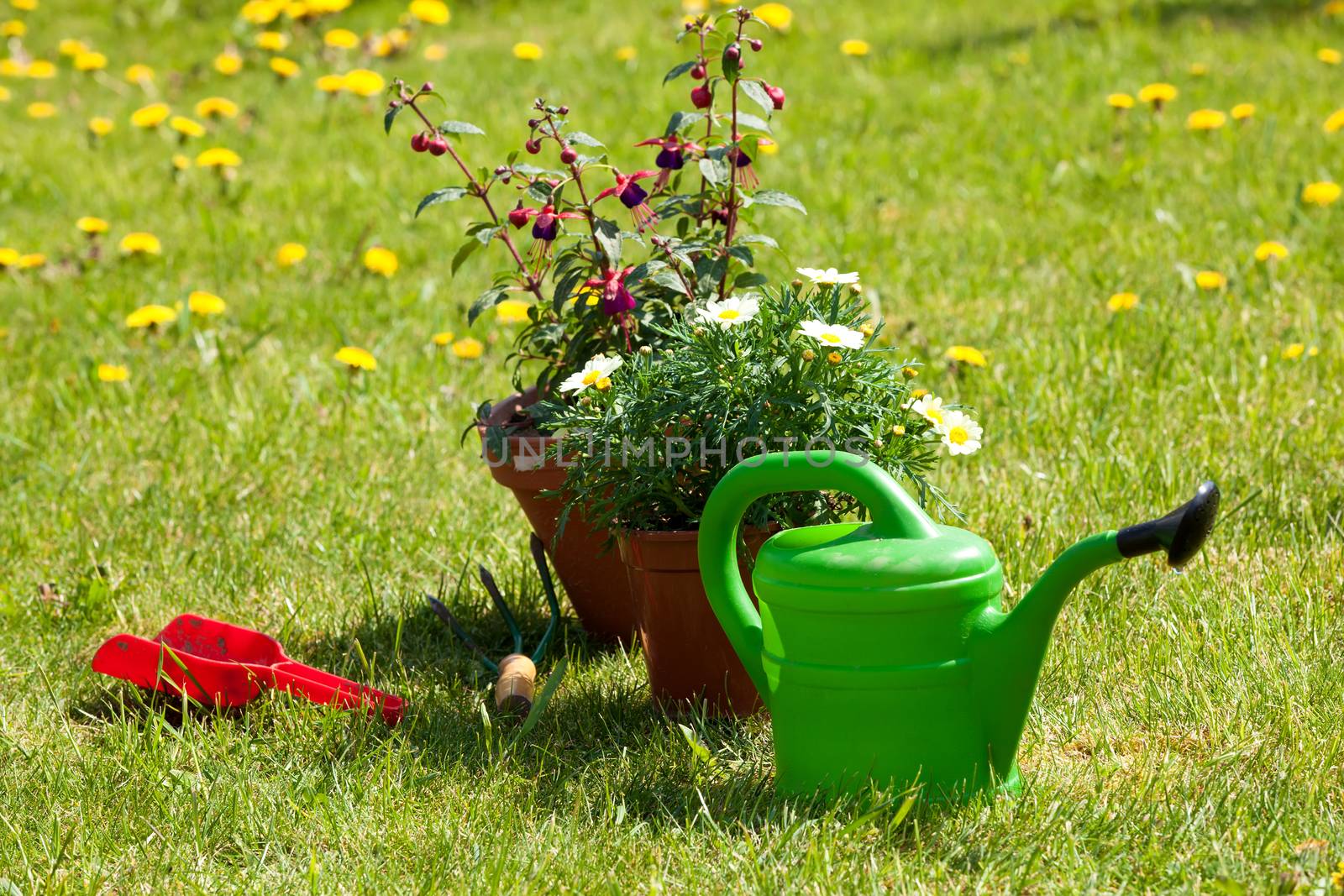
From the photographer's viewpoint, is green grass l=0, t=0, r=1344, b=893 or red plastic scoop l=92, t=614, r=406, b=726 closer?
green grass l=0, t=0, r=1344, b=893

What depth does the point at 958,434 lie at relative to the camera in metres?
1.93

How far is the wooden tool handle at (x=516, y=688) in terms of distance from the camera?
2037 millimetres

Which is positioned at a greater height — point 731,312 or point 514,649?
point 731,312

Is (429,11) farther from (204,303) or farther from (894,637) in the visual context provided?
(894,637)

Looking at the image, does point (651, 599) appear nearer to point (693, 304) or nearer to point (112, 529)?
point (693, 304)

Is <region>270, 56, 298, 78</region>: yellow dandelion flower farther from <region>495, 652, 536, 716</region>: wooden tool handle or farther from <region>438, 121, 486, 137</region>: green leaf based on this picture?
<region>495, 652, 536, 716</region>: wooden tool handle

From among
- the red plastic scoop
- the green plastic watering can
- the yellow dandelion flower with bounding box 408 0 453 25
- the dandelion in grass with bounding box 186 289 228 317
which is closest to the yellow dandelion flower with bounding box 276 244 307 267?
the dandelion in grass with bounding box 186 289 228 317

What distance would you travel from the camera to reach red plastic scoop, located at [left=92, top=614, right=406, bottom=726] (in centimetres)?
204

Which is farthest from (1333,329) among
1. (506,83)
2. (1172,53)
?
(506,83)

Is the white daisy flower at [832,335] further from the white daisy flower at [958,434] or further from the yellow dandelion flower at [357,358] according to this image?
the yellow dandelion flower at [357,358]

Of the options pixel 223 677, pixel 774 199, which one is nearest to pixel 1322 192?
pixel 774 199

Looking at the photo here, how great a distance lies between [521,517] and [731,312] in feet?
3.27

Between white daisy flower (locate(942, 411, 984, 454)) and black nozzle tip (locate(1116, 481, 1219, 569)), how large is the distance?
410mm

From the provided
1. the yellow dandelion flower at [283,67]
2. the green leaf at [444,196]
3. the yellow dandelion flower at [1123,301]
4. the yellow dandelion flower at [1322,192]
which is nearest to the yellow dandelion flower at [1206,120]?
the yellow dandelion flower at [1322,192]
